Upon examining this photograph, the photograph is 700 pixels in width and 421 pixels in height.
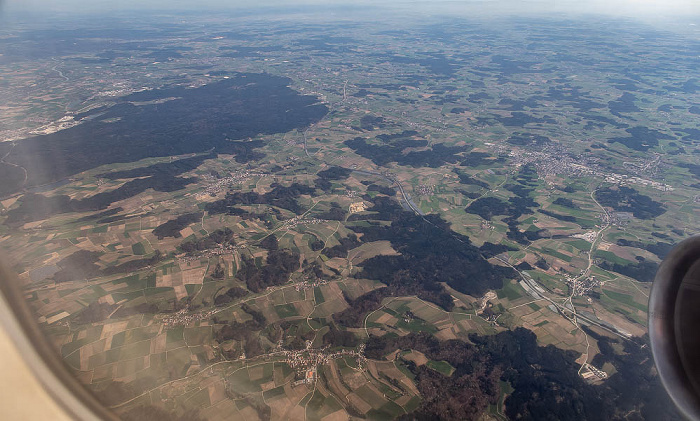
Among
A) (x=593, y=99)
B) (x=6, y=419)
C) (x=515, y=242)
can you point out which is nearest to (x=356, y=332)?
(x=515, y=242)

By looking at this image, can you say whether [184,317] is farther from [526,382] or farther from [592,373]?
[592,373]

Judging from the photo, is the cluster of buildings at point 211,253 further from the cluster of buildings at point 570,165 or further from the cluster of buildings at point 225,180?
the cluster of buildings at point 570,165

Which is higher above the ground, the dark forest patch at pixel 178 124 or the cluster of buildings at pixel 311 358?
the dark forest patch at pixel 178 124

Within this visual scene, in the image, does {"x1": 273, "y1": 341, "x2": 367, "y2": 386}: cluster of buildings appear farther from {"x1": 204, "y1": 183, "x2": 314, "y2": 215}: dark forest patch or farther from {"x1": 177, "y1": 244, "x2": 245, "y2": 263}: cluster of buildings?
{"x1": 204, "y1": 183, "x2": 314, "y2": 215}: dark forest patch

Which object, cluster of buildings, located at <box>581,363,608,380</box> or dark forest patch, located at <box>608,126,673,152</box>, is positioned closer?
cluster of buildings, located at <box>581,363,608,380</box>

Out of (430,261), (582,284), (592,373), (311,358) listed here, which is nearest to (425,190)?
(430,261)

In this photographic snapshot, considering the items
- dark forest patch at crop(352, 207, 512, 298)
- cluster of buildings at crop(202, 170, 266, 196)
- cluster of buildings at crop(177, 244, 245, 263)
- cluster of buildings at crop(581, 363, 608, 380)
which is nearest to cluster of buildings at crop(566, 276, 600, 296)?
dark forest patch at crop(352, 207, 512, 298)

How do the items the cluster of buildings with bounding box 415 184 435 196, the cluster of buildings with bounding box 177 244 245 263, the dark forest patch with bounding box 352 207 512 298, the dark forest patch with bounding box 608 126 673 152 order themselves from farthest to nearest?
the dark forest patch with bounding box 608 126 673 152 → the cluster of buildings with bounding box 415 184 435 196 → the cluster of buildings with bounding box 177 244 245 263 → the dark forest patch with bounding box 352 207 512 298

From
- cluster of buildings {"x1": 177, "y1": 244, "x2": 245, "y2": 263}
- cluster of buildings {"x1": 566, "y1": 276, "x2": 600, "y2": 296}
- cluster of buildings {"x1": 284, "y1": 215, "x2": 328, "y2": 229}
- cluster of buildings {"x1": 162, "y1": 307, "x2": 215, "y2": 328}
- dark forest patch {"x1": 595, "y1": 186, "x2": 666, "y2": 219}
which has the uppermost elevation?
cluster of buildings {"x1": 162, "y1": 307, "x2": 215, "y2": 328}

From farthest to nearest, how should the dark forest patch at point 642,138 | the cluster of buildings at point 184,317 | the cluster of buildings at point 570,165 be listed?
1. the dark forest patch at point 642,138
2. the cluster of buildings at point 570,165
3. the cluster of buildings at point 184,317

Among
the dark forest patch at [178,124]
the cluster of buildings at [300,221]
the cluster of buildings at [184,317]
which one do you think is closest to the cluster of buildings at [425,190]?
the cluster of buildings at [300,221]

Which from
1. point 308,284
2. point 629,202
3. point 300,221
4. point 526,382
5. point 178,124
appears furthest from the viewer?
point 178,124
